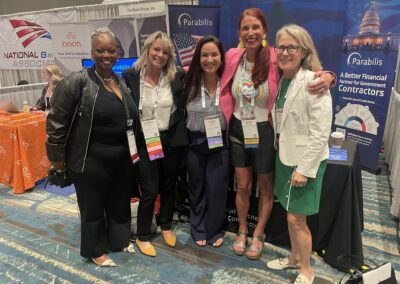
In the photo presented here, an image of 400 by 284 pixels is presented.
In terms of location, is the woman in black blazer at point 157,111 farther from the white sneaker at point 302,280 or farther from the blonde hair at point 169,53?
the white sneaker at point 302,280

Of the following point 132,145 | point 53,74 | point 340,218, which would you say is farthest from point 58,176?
point 53,74

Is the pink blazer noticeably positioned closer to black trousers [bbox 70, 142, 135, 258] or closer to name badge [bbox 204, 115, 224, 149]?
name badge [bbox 204, 115, 224, 149]

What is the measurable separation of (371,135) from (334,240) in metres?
2.26

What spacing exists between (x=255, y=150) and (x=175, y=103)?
1.99 feet

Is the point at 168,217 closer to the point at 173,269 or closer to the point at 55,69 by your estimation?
the point at 173,269

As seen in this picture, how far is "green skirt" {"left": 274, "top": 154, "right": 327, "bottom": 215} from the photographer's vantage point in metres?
1.65

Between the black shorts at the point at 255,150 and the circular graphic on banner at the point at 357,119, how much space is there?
2432mm

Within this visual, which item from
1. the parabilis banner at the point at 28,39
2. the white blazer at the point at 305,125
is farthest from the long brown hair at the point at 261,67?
the parabilis banner at the point at 28,39

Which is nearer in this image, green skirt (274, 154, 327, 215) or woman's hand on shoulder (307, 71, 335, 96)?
woman's hand on shoulder (307, 71, 335, 96)

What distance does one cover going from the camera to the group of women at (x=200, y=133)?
5.33 feet

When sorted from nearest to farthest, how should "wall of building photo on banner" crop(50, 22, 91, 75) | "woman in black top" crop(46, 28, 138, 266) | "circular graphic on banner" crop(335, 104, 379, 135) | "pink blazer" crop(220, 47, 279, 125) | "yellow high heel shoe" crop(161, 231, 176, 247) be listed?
"woman in black top" crop(46, 28, 138, 266) → "pink blazer" crop(220, 47, 279, 125) → "yellow high heel shoe" crop(161, 231, 176, 247) → "circular graphic on banner" crop(335, 104, 379, 135) → "wall of building photo on banner" crop(50, 22, 91, 75)

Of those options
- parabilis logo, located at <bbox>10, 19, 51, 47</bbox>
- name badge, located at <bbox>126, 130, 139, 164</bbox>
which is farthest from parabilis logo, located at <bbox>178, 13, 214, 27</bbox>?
parabilis logo, located at <bbox>10, 19, 51, 47</bbox>

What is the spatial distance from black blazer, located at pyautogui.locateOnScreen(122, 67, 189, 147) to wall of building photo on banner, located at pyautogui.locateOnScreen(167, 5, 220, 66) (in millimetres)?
2117

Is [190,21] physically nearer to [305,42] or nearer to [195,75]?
[195,75]
